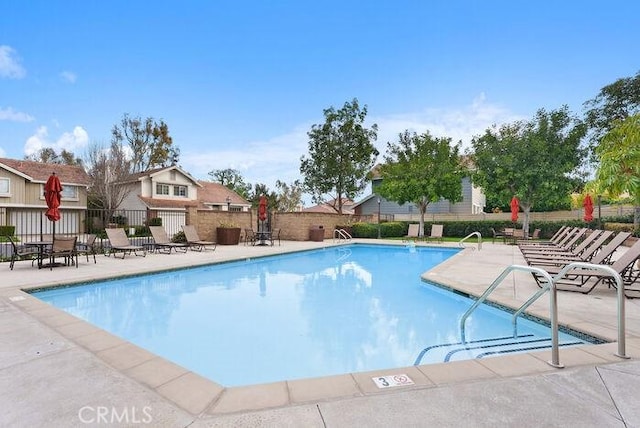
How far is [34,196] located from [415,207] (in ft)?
102

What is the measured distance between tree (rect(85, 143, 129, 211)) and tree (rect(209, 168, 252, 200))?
817 inches

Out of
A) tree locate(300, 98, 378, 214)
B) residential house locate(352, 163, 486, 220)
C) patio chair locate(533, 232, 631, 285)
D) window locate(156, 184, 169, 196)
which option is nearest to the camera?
patio chair locate(533, 232, 631, 285)

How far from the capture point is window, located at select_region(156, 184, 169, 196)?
30291 mm

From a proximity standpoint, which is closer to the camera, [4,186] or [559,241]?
[559,241]

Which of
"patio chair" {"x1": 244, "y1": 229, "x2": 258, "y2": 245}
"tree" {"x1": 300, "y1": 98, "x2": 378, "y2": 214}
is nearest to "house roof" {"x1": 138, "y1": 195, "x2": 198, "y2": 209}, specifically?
"patio chair" {"x1": 244, "y1": 229, "x2": 258, "y2": 245}

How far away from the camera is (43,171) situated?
27469mm

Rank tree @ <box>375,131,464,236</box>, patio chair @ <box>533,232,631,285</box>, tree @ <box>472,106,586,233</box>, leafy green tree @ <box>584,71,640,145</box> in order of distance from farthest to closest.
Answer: tree @ <box>375,131,464,236</box> < leafy green tree @ <box>584,71,640,145</box> < tree @ <box>472,106,586,233</box> < patio chair @ <box>533,232,631,285</box>

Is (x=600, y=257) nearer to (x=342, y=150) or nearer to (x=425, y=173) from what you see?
(x=425, y=173)

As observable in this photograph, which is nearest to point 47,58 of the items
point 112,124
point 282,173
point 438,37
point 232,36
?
point 232,36

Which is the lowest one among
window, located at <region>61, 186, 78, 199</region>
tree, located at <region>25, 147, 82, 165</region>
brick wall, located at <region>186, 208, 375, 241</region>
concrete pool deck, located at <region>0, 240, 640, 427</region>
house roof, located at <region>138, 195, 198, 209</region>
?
concrete pool deck, located at <region>0, 240, 640, 427</region>

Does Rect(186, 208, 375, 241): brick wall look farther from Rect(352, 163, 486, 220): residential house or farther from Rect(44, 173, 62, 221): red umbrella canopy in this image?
Rect(352, 163, 486, 220): residential house

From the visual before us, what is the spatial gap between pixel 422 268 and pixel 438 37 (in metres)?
9.38

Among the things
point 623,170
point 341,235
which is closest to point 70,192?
point 341,235

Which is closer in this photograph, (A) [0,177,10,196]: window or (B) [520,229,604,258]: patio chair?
(B) [520,229,604,258]: patio chair
